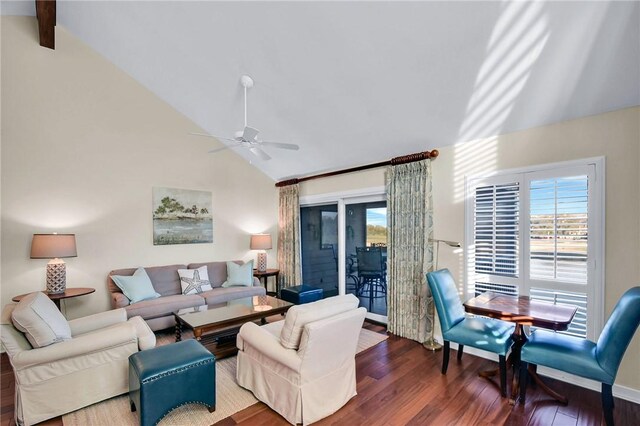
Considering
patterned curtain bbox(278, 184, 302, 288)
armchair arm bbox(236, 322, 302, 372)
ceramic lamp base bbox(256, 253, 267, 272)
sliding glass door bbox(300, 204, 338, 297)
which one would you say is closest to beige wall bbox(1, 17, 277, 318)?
ceramic lamp base bbox(256, 253, 267, 272)

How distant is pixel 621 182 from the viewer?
2680 millimetres

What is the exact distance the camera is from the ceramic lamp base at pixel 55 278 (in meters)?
3.65

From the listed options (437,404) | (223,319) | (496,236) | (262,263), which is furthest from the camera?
(262,263)

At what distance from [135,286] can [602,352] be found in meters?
5.02

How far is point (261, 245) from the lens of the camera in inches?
226

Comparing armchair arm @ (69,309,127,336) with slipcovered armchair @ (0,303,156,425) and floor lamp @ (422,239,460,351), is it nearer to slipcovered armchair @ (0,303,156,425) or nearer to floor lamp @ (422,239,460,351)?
slipcovered armchair @ (0,303,156,425)

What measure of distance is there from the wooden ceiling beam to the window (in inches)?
212

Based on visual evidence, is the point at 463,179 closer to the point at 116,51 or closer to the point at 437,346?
the point at 437,346

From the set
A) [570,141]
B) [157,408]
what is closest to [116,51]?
[157,408]

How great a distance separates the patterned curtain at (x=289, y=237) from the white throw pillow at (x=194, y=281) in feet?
5.32

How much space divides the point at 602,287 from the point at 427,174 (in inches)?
81.4

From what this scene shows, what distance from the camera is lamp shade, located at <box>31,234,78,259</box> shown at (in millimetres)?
3508

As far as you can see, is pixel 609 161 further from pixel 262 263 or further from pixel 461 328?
pixel 262 263

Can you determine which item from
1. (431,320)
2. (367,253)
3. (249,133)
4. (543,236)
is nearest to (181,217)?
(249,133)
